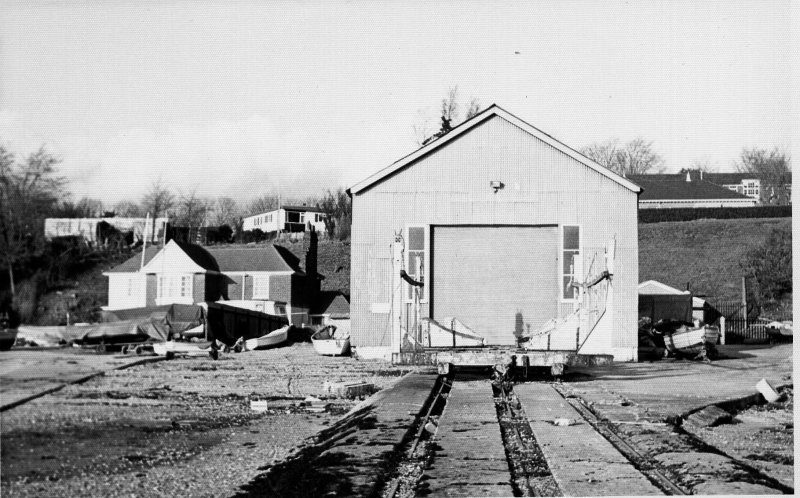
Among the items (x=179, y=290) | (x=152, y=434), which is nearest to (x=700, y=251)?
(x=179, y=290)

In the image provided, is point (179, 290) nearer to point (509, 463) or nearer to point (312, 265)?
point (312, 265)

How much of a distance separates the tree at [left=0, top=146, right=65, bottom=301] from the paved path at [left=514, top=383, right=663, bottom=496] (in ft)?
15.9

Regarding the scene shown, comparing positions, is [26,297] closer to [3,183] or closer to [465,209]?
[3,183]

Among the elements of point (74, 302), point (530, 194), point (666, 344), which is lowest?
point (666, 344)

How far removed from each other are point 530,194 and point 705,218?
4859cm

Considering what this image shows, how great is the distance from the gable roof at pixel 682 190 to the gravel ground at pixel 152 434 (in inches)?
1964

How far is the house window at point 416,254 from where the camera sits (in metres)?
26.7

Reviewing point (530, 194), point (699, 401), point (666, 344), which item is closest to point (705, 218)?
point (666, 344)

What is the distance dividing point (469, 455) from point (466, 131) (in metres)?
18.8

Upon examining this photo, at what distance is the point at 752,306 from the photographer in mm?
49625

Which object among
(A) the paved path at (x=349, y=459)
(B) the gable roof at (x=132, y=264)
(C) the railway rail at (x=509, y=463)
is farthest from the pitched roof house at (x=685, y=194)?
(B) the gable roof at (x=132, y=264)

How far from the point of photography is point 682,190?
73000 mm

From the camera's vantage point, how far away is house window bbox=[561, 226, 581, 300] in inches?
1036

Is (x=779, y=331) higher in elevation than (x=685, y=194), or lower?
lower
